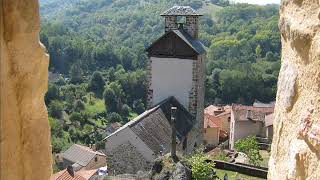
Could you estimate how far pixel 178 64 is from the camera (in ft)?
81.8

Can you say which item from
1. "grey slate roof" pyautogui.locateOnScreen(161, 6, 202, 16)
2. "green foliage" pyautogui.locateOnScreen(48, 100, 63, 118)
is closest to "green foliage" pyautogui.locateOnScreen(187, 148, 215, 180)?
"grey slate roof" pyautogui.locateOnScreen(161, 6, 202, 16)

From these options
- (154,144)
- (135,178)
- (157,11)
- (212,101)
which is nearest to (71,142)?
A: (212,101)

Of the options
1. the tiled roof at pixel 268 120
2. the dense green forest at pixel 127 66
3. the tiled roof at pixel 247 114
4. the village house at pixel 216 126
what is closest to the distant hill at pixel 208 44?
the dense green forest at pixel 127 66

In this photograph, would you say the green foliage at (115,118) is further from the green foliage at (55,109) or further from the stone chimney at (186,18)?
the stone chimney at (186,18)

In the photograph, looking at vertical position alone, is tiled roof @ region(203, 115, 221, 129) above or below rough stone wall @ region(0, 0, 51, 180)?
below

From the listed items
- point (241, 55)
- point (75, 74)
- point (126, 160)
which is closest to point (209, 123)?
point (126, 160)

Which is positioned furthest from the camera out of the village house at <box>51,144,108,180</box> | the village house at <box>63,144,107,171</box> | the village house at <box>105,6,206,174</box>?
the village house at <box>63,144,107,171</box>

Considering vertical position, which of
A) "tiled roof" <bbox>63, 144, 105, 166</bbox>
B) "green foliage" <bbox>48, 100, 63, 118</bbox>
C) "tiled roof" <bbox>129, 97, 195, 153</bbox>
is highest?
"tiled roof" <bbox>129, 97, 195, 153</bbox>

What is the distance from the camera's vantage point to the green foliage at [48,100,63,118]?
200 ft

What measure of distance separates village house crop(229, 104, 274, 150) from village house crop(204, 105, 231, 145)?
9.69 ft

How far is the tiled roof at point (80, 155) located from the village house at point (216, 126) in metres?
8.80

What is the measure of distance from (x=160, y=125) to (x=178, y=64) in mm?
4198

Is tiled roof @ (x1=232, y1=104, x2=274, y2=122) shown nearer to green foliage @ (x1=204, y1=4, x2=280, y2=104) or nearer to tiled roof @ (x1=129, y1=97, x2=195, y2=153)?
tiled roof @ (x1=129, y1=97, x2=195, y2=153)

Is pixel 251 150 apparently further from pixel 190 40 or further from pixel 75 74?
pixel 75 74
